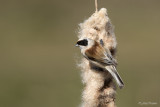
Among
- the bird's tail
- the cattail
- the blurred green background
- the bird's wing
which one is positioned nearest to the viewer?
the cattail

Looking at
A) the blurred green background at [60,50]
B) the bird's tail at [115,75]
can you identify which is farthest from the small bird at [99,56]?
the blurred green background at [60,50]

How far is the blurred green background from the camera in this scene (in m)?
8.14

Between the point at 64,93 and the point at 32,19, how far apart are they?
24.3 feet

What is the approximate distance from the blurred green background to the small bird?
10.5ft

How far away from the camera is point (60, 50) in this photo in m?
12.2

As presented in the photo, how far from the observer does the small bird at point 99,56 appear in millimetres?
3334

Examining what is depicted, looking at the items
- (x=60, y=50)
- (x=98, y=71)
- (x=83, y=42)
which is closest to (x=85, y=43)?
(x=83, y=42)

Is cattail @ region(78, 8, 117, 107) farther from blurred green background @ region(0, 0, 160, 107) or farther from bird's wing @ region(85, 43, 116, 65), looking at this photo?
blurred green background @ region(0, 0, 160, 107)

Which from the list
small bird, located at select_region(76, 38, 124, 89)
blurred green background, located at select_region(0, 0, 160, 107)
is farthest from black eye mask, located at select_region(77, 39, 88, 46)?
blurred green background, located at select_region(0, 0, 160, 107)

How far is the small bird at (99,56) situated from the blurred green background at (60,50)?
3.21 meters

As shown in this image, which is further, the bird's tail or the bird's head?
the bird's head

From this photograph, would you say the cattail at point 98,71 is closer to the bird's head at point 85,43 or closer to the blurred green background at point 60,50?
the bird's head at point 85,43

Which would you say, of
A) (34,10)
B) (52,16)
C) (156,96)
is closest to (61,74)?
(156,96)

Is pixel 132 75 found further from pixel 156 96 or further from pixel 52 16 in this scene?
pixel 52 16
